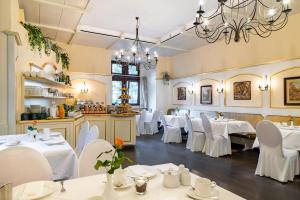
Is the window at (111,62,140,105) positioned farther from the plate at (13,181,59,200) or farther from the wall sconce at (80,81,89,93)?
the plate at (13,181,59,200)

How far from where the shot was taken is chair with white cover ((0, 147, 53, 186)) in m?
1.62

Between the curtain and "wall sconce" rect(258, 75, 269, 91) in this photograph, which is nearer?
"wall sconce" rect(258, 75, 269, 91)

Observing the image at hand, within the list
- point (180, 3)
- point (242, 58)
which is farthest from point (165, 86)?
point (180, 3)

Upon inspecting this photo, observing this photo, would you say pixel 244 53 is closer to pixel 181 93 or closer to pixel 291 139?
pixel 181 93

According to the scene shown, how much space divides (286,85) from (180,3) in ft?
11.3

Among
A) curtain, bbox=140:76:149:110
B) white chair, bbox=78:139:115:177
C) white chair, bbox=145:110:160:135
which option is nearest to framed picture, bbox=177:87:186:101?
white chair, bbox=145:110:160:135

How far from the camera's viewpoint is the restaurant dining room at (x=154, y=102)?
1575 mm

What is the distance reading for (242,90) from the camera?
6410 mm

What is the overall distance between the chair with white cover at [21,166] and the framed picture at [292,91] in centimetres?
566

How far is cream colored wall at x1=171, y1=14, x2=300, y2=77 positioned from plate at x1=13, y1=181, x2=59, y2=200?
19.5 feet

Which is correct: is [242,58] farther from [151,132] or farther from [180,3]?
[151,132]

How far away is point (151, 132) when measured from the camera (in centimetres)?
841

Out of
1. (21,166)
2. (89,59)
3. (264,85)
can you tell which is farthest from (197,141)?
(89,59)

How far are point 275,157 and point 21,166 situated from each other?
372cm
